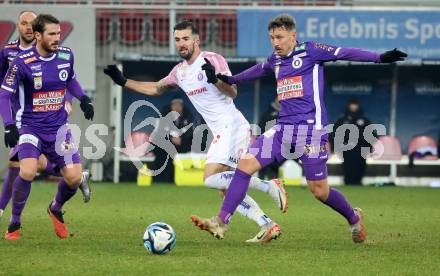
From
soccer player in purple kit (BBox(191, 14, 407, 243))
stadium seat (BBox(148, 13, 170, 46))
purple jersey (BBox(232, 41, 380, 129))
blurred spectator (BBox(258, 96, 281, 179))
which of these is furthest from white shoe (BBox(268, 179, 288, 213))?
stadium seat (BBox(148, 13, 170, 46))

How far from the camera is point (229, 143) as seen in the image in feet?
38.4

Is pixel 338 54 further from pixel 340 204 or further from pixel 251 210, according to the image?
pixel 251 210

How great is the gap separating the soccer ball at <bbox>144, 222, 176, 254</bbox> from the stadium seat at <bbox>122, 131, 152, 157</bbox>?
13.7 m

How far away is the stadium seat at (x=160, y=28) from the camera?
24.6 m

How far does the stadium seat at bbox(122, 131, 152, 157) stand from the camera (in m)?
23.8

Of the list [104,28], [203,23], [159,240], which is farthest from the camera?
[104,28]

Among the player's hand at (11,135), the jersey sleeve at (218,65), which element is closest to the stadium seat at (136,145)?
the jersey sleeve at (218,65)

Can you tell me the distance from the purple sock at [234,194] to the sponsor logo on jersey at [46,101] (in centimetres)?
215

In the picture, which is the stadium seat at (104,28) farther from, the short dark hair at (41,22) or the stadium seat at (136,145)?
the short dark hair at (41,22)

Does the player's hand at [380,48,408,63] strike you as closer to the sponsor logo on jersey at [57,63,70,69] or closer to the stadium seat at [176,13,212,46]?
the sponsor logo on jersey at [57,63,70,69]

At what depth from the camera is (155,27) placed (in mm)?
24859

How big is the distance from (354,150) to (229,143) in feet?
40.3

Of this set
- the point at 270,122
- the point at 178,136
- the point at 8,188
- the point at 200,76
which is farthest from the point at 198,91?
the point at 178,136

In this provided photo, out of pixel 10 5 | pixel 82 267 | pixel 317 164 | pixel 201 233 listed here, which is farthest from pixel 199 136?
pixel 82 267
